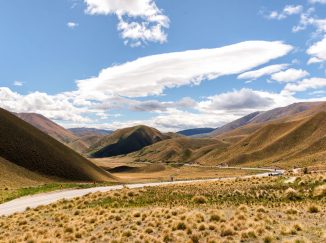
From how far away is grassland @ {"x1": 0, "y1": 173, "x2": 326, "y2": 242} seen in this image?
18.1m

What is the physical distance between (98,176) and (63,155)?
12.8m

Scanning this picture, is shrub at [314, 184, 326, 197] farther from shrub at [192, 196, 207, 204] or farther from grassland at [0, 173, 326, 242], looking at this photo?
shrub at [192, 196, 207, 204]

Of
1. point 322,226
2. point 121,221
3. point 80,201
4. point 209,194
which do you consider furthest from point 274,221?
point 80,201

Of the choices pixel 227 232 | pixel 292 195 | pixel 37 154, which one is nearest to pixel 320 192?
pixel 292 195

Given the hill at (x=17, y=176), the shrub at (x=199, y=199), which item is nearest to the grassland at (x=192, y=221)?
the shrub at (x=199, y=199)

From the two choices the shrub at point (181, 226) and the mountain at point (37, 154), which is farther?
the mountain at point (37, 154)

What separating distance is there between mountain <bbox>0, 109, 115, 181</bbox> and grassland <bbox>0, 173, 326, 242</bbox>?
6180cm

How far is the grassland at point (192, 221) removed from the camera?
59.4 feet

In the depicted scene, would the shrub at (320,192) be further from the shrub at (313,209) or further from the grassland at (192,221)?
the shrub at (313,209)

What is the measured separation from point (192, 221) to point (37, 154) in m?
85.6

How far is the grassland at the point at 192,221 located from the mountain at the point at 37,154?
6180cm

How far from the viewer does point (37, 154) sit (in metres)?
98.2

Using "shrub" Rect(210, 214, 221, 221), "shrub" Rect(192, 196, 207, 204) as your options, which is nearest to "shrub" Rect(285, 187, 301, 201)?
"shrub" Rect(192, 196, 207, 204)

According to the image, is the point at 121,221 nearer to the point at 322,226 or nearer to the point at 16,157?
the point at 322,226
